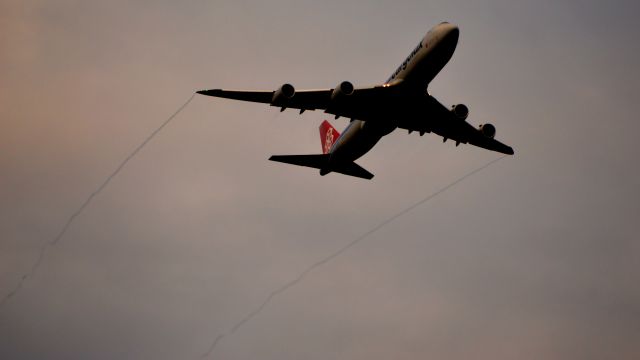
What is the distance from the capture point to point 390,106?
176 ft

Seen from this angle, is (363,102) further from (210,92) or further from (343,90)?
(210,92)

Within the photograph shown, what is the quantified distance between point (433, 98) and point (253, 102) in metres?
11.5

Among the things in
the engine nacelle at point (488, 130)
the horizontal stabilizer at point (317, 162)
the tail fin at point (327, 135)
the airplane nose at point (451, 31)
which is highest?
the airplane nose at point (451, 31)

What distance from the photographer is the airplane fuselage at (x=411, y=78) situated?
49.8 m

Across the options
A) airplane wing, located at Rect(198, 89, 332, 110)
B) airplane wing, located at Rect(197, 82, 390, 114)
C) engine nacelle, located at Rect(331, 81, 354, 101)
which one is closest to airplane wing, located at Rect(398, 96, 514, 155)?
airplane wing, located at Rect(197, 82, 390, 114)

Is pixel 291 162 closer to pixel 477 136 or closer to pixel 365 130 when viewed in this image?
pixel 365 130

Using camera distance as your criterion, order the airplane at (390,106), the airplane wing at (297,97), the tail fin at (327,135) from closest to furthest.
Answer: the airplane at (390,106)
the airplane wing at (297,97)
the tail fin at (327,135)

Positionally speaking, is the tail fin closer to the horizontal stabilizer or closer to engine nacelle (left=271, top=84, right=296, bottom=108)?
the horizontal stabilizer

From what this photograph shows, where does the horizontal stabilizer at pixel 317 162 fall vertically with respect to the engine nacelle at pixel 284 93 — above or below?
below

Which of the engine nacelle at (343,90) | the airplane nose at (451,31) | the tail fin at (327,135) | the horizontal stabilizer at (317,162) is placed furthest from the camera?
the tail fin at (327,135)

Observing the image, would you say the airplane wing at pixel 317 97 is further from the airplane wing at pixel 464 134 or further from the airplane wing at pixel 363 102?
the airplane wing at pixel 464 134

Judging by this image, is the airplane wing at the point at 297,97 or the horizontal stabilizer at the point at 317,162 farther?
the horizontal stabilizer at the point at 317,162

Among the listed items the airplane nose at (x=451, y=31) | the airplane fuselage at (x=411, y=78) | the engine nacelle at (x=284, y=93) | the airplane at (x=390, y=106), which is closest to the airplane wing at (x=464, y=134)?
the airplane at (x=390, y=106)

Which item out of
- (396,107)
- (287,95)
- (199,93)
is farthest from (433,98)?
(199,93)
